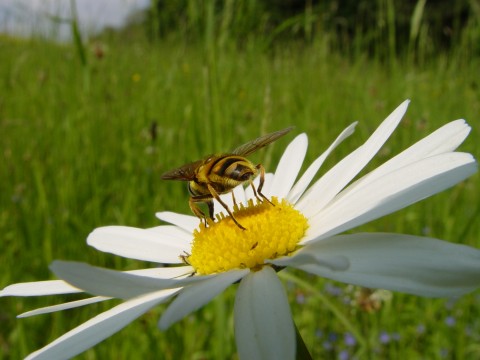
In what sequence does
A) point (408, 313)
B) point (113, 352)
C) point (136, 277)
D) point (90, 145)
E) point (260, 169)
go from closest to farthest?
point (136, 277) < point (260, 169) < point (113, 352) < point (408, 313) < point (90, 145)

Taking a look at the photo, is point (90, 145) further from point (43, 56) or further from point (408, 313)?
point (43, 56)

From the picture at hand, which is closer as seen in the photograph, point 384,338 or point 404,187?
point 404,187

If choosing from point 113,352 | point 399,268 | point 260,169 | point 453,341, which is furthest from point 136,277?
point 453,341

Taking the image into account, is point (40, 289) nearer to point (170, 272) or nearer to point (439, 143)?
point (170, 272)

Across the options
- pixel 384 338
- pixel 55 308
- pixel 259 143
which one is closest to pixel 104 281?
pixel 55 308

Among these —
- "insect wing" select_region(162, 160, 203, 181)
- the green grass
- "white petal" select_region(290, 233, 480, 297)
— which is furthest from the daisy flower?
the green grass

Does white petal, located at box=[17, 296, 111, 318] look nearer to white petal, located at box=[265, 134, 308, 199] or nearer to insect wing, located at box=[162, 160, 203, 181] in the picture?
insect wing, located at box=[162, 160, 203, 181]
